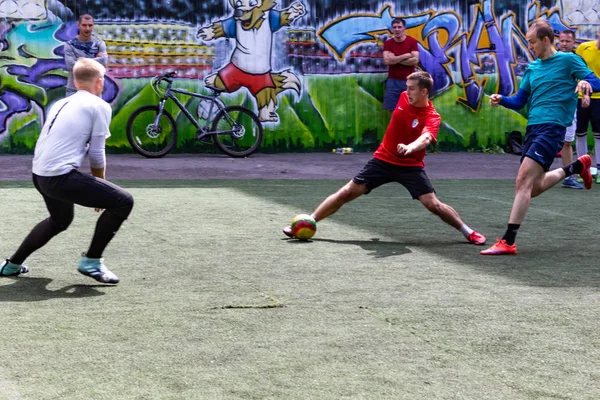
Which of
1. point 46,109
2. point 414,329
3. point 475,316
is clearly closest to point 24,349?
point 414,329

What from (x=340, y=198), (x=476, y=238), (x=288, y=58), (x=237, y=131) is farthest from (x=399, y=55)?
(x=476, y=238)

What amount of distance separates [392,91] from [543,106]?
9835mm

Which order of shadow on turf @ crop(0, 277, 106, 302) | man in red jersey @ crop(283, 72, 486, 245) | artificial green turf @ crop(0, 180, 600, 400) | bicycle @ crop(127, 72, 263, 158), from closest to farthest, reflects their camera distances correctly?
1. artificial green turf @ crop(0, 180, 600, 400)
2. shadow on turf @ crop(0, 277, 106, 302)
3. man in red jersey @ crop(283, 72, 486, 245)
4. bicycle @ crop(127, 72, 263, 158)

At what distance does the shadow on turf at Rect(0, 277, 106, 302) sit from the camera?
21.1ft

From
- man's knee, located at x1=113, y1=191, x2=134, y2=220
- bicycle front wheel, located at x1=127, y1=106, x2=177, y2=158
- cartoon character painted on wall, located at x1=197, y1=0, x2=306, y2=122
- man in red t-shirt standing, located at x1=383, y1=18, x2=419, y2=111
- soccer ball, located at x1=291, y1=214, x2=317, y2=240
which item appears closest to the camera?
man's knee, located at x1=113, y1=191, x2=134, y2=220

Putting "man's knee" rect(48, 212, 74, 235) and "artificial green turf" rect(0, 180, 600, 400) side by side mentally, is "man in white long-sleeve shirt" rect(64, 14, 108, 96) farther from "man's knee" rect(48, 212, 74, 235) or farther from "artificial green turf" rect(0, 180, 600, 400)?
"man's knee" rect(48, 212, 74, 235)

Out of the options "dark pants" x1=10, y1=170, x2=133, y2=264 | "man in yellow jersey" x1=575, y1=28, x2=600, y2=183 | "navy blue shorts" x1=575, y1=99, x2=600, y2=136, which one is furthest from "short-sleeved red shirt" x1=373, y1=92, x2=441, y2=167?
"navy blue shorts" x1=575, y1=99, x2=600, y2=136

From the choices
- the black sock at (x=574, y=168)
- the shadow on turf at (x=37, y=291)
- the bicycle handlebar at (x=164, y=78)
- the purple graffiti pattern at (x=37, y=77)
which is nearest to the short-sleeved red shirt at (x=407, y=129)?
the black sock at (x=574, y=168)

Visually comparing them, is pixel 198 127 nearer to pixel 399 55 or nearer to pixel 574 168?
pixel 399 55

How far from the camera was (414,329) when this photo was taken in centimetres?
571

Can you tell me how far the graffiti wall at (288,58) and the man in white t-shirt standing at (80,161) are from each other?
11039 mm

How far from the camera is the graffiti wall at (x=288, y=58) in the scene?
57.7ft

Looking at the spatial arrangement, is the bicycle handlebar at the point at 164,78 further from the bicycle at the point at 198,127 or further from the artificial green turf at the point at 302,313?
the artificial green turf at the point at 302,313

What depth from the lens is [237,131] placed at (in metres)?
17.7
